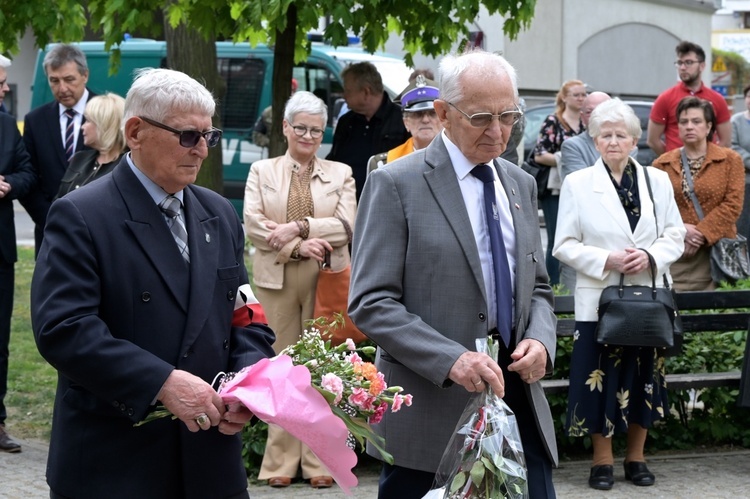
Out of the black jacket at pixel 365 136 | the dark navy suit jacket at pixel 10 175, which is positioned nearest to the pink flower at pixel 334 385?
the dark navy suit jacket at pixel 10 175

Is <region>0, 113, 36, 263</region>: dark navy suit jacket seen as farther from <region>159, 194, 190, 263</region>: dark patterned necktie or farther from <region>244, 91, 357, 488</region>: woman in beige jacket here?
<region>159, 194, 190, 263</region>: dark patterned necktie

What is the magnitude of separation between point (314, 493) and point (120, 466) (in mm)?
3308

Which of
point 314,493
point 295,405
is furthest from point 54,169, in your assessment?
point 295,405

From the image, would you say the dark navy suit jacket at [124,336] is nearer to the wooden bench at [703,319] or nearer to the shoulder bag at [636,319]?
the shoulder bag at [636,319]

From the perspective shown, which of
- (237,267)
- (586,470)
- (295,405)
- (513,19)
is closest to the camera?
(295,405)

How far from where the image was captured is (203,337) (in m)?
3.49

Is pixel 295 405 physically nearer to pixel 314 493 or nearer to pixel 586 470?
pixel 314 493

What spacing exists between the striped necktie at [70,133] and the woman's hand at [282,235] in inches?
72.9

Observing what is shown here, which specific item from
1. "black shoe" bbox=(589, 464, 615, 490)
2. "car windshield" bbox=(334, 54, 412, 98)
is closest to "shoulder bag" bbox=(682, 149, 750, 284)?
"black shoe" bbox=(589, 464, 615, 490)

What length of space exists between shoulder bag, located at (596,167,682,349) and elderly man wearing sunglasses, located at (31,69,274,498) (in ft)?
10.7

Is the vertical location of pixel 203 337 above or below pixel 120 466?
above

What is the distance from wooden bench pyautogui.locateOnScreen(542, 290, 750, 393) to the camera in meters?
7.24

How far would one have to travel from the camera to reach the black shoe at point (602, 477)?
6684mm

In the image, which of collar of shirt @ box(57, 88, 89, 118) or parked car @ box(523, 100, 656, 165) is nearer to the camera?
collar of shirt @ box(57, 88, 89, 118)
